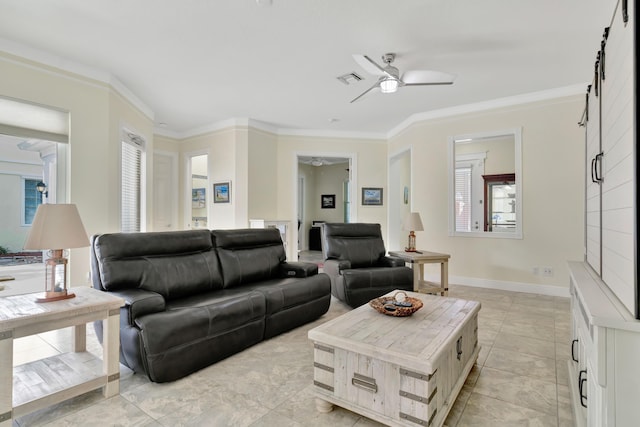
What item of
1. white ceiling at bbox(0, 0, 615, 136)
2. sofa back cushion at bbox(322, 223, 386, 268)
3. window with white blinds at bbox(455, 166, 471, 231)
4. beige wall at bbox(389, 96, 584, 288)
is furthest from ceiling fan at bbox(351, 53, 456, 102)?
window with white blinds at bbox(455, 166, 471, 231)

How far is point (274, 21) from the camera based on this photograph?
9.04 ft

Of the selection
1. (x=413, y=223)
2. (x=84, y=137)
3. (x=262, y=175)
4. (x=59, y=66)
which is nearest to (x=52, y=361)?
(x=84, y=137)

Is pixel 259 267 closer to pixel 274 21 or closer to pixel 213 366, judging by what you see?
pixel 213 366

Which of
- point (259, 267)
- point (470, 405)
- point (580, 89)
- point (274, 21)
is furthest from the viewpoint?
point (580, 89)

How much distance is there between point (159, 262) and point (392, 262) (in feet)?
8.59

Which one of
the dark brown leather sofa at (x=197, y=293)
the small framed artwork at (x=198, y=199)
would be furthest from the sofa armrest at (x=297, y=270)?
the small framed artwork at (x=198, y=199)

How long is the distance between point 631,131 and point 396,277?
107 inches

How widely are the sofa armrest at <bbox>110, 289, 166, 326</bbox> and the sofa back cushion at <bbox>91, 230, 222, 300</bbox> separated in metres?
0.23

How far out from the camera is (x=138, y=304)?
2.05m

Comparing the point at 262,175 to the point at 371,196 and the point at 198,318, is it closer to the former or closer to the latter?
the point at 371,196

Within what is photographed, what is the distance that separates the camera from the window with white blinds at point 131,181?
4.36m

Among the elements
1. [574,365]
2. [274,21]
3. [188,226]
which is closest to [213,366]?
[574,365]

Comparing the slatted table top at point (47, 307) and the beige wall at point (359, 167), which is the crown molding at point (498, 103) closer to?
the beige wall at point (359, 167)

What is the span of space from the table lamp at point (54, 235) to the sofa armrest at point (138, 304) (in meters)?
0.30
